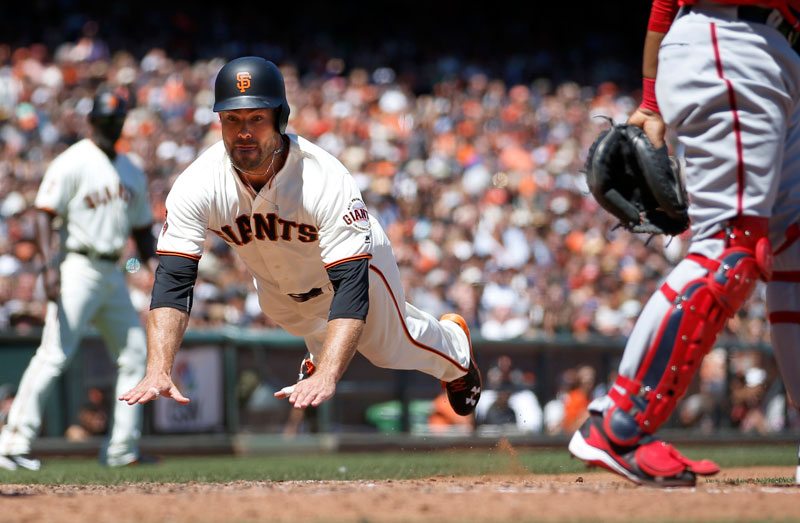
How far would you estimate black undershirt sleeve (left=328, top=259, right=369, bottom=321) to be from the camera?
15.1 ft

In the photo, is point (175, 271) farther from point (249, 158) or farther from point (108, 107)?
point (108, 107)

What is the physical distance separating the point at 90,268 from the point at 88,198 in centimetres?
46

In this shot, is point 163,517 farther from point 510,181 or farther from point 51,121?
point 510,181

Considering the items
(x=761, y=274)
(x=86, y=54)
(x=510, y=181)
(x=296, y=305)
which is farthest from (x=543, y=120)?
(x=761, y=274)

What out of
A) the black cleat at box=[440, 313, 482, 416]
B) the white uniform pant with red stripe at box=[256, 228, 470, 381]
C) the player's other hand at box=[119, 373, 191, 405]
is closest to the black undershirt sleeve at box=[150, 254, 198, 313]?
the player's other hand at box=[119, 373, 191, 405]

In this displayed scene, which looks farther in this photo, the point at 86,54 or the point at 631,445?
the point at 86,54

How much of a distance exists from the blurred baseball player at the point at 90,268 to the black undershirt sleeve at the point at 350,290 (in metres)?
3.39

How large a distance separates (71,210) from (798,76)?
5058 mm

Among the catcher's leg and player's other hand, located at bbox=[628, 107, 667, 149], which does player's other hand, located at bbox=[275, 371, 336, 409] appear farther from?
player's other hand, located at bbox=[628, 107, 667, 149]

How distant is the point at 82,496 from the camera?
405 centimetres

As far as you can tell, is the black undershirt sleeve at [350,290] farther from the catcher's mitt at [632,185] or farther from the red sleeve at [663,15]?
the red sleeve at [663,15]

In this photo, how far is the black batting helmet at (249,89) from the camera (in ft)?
15.5

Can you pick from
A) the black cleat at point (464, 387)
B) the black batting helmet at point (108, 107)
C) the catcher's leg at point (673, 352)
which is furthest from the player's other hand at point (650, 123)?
the black batting helmet at point (108, 107)

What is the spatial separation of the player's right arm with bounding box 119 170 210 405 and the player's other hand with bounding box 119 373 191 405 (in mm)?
75
